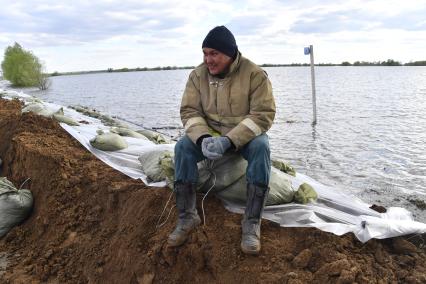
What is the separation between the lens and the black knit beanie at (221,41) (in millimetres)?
3494

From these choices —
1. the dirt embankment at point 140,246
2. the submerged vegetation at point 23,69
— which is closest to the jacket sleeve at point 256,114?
the dirt embankment at point 140,246

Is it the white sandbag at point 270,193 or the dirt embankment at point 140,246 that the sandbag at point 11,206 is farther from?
the white sandbag at point 270,193

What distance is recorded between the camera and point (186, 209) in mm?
3590

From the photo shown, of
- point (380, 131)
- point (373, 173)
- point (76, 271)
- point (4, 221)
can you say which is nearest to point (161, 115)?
point (380, 131)

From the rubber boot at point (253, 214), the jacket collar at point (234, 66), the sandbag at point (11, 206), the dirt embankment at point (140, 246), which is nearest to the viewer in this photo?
the dirt embankment at point (140, 246)

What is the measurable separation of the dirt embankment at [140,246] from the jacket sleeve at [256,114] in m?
0.80

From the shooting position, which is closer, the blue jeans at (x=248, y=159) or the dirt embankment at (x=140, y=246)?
the dirt embankment at (x=140, y=246)

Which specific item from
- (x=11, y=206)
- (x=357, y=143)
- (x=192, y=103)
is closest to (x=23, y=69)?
(x=357, y=143)

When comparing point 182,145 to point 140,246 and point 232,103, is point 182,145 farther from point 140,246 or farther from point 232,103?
point 140,246

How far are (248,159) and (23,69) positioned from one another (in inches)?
2035

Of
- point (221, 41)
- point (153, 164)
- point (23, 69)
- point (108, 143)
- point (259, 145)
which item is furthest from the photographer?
point (23, 69)

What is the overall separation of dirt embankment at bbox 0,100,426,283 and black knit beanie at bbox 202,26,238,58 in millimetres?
1469

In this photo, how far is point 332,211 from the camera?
392 cm

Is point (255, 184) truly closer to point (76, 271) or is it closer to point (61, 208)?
point (76, 271)
